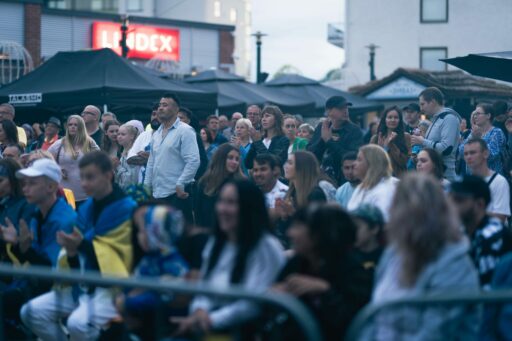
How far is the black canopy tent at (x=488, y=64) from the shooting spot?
11320mm

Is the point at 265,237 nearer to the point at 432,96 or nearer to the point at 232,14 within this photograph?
the point at 432,96

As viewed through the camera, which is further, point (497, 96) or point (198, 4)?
point (198, 4)

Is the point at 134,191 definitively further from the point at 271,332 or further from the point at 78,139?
the point at 78,139

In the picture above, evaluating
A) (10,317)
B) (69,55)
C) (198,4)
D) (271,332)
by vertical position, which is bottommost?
(10,317)

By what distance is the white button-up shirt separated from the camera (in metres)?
11.8

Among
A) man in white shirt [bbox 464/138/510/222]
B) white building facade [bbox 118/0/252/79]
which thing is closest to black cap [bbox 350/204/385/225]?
man in white shirt [bbox 464/138/510/222]

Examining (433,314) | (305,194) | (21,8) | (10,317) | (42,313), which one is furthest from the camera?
(21,8)

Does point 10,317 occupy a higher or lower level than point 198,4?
lower

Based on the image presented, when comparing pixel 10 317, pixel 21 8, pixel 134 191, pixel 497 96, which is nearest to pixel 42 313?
pixel 10 317

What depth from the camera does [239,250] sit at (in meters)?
5.59

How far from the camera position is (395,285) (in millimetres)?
5344

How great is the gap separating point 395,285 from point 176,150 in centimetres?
676

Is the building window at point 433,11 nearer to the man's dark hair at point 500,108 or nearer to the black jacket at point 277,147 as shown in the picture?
the man's dark hair at point 500,108

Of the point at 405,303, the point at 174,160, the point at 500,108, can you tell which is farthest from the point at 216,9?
the point at 405,303
